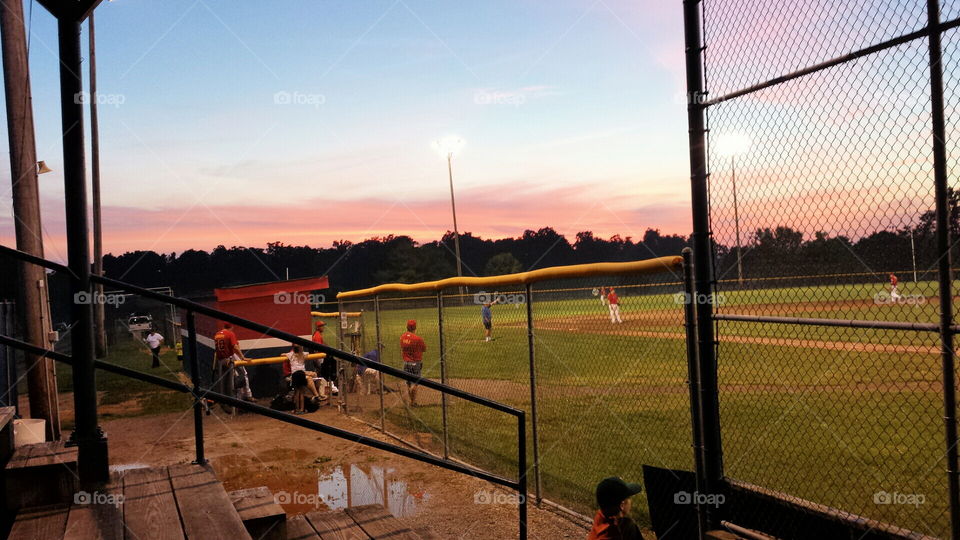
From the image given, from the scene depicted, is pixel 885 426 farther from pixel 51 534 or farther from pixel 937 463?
pixel 51 534

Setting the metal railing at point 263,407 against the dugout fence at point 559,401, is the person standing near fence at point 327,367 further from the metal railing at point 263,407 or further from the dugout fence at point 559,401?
the metal railing at point 263,407

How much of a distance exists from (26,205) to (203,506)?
8.40 m

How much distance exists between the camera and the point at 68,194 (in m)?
4.25

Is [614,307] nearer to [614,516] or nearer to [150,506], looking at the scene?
[614,516]

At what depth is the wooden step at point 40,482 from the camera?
13.2 feet

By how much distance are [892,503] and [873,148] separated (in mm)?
4319

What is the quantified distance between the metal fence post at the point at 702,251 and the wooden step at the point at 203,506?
3.47 m

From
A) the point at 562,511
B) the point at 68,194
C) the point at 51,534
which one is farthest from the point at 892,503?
the point at 68,194

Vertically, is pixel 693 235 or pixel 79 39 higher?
pixel 79 39
